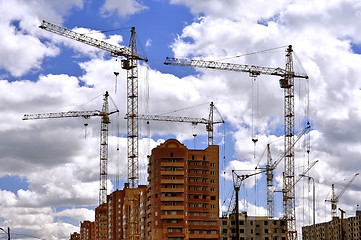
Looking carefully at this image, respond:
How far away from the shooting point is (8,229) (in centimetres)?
13125

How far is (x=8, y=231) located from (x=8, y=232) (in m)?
1.17

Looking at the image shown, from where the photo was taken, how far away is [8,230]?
131500 mm

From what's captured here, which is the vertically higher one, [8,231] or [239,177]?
[239,177]

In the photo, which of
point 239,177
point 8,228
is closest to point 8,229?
point 8,228

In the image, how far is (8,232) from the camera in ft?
427

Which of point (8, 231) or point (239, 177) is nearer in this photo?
point (239, 177)

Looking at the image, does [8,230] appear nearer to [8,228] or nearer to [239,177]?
[8,228]

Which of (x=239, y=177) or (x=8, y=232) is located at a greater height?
(x=239, y=177)

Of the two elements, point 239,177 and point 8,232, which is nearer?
point 239,177

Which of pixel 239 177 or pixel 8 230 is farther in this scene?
pixel 8 230

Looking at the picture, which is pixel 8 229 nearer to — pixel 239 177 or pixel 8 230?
pixel 8 230

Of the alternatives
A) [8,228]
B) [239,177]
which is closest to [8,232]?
[8,228]

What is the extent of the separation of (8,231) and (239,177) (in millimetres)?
59305

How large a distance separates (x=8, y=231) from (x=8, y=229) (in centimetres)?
48
